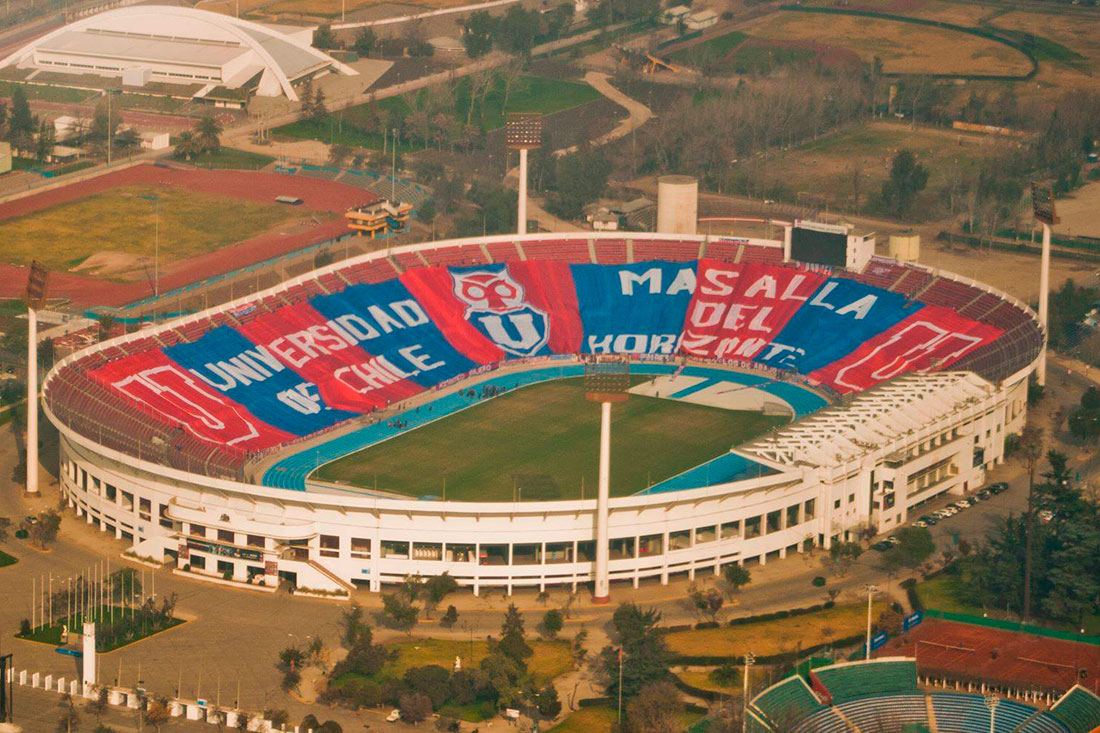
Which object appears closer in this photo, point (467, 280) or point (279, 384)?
point (279, 384)

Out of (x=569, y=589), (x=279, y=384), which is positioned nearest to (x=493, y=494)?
(x=569, y=589)

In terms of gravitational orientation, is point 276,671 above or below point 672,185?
below

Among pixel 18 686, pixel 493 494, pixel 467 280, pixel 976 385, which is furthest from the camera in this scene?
pixel 467 280

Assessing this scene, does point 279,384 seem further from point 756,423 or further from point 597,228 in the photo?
point 597,228

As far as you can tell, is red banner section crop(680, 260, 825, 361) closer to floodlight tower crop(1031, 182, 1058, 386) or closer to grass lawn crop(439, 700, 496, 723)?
floodlight tower crop(1031, 182, 1058, 386)

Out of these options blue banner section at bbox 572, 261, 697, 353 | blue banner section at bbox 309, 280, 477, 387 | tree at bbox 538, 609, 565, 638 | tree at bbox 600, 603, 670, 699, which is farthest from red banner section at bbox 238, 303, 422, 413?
tree at bbox 600, 603, 670, 699

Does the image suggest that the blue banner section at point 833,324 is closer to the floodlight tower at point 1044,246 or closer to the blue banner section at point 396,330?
the floodlight tower at point 1044,246

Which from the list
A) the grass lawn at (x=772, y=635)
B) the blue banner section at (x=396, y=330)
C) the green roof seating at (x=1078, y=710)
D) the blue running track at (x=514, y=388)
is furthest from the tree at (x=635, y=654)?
the blue banner section at (x=396, y=330)

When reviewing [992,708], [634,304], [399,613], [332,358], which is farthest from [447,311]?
[992,708]

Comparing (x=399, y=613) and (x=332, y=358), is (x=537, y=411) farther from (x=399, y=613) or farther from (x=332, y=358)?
(x=399, y=613)
